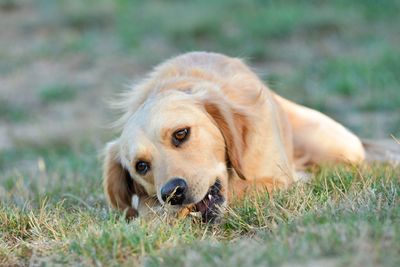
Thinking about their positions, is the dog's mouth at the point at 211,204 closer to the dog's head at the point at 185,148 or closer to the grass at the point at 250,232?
the dog's head at the point at 185,148

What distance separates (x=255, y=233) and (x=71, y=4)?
11263mm

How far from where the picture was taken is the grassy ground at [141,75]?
12.4ft

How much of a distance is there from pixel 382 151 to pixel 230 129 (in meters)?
2.19

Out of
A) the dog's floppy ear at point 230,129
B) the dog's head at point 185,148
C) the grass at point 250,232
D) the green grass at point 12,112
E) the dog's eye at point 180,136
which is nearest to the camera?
the grass at point 250,232

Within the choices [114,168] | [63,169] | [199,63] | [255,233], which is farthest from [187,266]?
[63,169]

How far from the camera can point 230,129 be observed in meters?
5.16

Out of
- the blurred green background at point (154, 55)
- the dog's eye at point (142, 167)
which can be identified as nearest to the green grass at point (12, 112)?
the blurred green background at point (154, 55)

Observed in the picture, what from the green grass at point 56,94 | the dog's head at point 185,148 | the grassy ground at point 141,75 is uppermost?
the dog's head at point 185,148

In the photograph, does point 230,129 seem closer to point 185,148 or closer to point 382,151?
point 185,148

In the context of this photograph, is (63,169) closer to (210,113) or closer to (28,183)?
(28,183)

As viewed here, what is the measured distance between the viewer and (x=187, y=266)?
3.51 meters

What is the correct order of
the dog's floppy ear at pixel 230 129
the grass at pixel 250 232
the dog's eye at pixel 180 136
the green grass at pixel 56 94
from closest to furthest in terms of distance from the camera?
the grass at pixel 250 232
the dog's eye at pixel 180 136
the dog's floppy ear at pixel 230 129
the green grass at pixel 56 94

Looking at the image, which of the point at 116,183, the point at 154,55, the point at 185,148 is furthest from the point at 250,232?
the point at 154,55

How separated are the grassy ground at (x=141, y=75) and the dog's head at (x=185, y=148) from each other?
0.74ft
